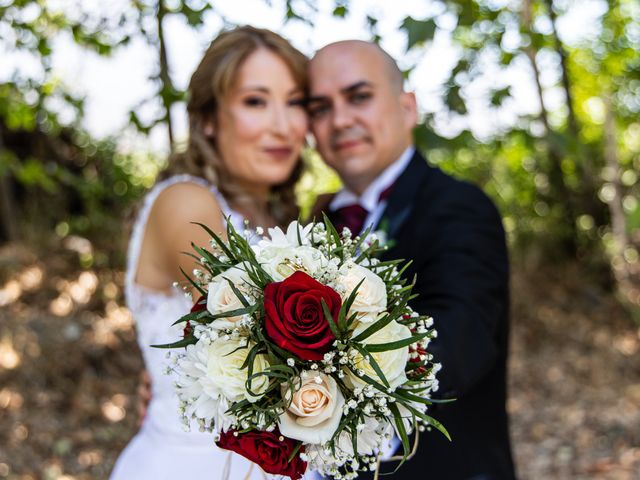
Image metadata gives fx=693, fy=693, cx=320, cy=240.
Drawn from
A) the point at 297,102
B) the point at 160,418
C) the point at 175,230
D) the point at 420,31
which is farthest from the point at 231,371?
the point at 420,31

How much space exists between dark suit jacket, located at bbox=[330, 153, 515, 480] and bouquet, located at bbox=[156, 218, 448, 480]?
2.31 feet

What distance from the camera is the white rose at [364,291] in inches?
57.0

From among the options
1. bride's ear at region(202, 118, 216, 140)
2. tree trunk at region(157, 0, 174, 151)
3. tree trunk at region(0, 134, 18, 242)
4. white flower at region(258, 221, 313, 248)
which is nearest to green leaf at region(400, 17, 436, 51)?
bride's ear at region(202, 118, 216, 140)

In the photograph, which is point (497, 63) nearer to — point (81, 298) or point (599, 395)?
point (599, 395)

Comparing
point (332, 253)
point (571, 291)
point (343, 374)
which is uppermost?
point (571, 291)

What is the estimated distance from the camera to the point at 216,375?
143 centimetres

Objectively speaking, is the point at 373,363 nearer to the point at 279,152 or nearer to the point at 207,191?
the point at 207,191

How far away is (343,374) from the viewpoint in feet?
4.71

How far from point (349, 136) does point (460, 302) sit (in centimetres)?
99

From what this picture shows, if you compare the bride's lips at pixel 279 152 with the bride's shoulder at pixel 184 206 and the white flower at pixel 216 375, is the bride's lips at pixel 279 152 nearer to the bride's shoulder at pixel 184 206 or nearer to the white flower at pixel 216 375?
the bride's shoulder at pixel 184 206

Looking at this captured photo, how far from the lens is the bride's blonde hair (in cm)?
288

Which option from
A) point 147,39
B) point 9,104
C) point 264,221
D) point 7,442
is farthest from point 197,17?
point 7,442

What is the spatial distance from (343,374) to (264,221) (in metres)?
1.79

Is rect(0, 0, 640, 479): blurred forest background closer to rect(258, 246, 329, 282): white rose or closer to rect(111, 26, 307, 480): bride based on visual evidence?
rect(111, 26, 307, 480): bride
